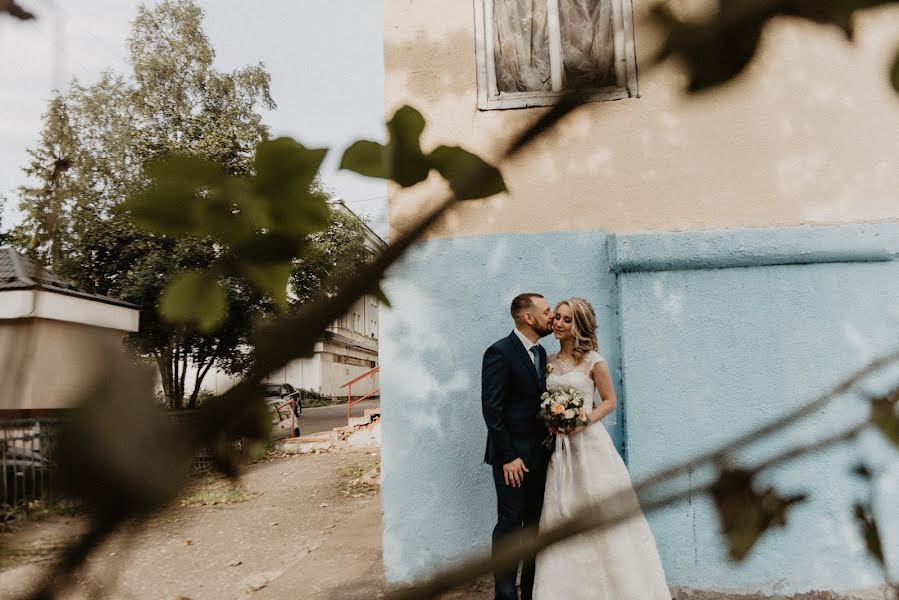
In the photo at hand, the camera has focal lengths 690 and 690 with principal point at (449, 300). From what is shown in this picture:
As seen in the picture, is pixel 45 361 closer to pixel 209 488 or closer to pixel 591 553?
pixel 209 488

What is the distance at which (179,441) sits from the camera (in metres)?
0.25

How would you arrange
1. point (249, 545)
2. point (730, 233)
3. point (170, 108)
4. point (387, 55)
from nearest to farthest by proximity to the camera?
1. point (730, 233)
2. point (387, 55)
3. point (249, 545)
4. point (170, 108)

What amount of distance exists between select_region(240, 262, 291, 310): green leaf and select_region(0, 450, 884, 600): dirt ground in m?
0.09

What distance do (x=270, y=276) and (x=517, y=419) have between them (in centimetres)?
313

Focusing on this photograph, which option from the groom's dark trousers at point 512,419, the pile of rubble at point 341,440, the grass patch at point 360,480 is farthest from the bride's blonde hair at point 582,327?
the pile of rubble at point 341,440

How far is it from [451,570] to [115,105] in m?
20.1

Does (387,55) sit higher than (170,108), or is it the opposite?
(170,108)

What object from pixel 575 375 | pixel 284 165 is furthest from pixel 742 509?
pixel 575 375

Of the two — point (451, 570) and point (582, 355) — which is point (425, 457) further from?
point (451, 570)

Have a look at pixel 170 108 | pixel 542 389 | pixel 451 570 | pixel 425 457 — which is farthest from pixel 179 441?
pixel 170 108

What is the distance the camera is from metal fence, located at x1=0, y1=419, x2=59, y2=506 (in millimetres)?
243

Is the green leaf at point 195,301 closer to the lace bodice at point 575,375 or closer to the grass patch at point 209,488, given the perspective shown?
the grass patch at point 209,488

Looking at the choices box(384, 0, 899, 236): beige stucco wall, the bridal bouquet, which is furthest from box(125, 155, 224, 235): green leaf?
box(384, 0, 899, 236): beige stucco wall

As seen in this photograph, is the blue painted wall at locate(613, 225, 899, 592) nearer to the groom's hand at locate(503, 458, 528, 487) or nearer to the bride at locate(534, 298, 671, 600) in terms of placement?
the bride at locate(534, 298, 671, 600)
